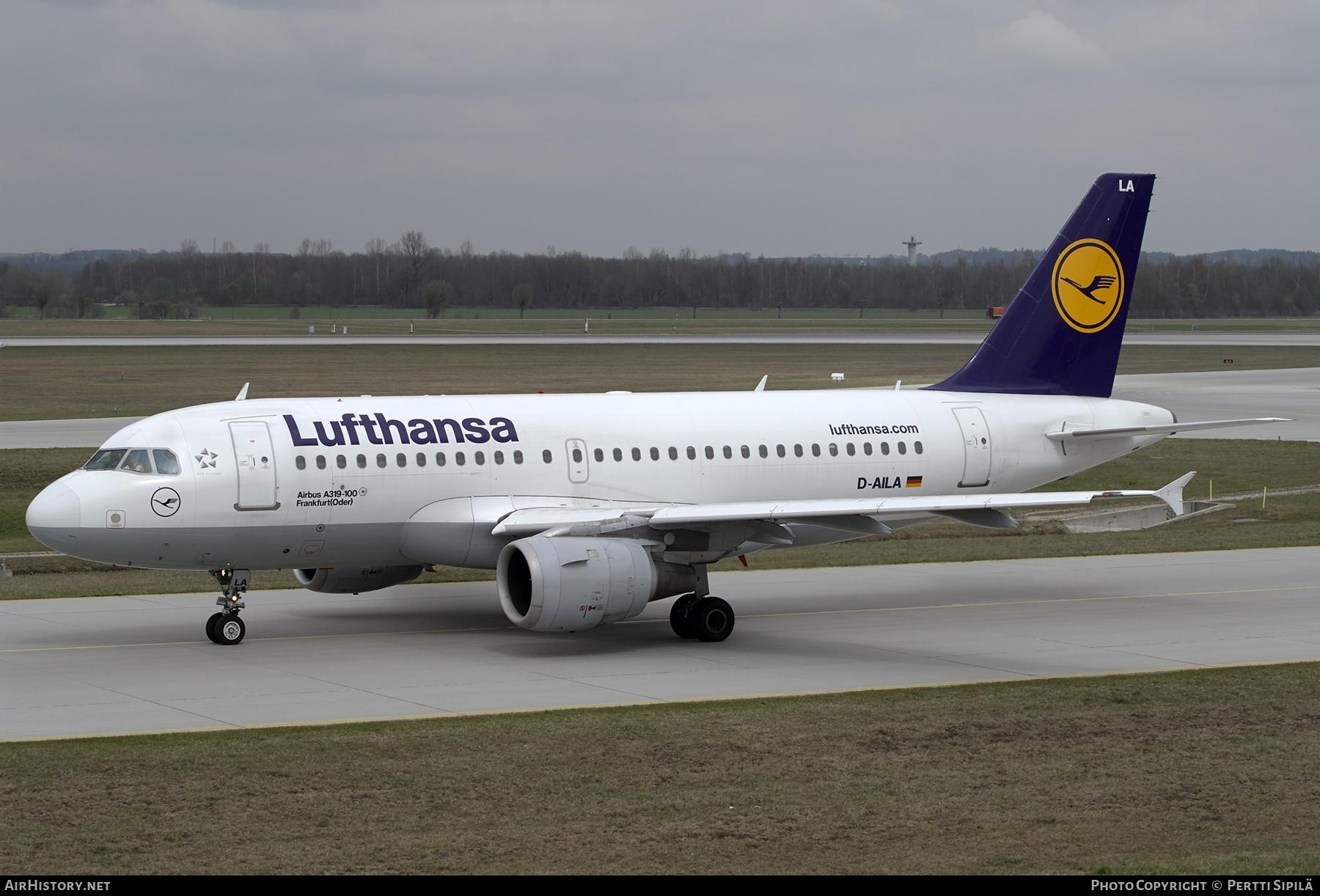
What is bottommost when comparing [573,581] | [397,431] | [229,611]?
[229,611]

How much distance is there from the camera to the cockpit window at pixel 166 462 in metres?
23.4

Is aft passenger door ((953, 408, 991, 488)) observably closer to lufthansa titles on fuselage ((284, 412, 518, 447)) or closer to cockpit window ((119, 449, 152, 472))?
lufthansa titles on fuselage ((284, 412, 518, 447))

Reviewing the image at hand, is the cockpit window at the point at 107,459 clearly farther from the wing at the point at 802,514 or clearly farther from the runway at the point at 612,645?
the wing at the point at 802,514

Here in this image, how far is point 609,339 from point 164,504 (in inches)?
4204

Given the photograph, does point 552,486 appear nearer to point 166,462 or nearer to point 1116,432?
point 166,462

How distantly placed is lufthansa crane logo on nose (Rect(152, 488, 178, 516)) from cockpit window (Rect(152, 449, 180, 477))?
1.02 feet

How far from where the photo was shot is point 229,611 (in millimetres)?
24500

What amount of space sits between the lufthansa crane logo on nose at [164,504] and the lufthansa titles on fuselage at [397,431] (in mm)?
2072

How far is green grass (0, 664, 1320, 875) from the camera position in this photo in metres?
13.2

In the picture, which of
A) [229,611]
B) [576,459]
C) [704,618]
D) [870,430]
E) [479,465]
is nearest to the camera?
[229,611]

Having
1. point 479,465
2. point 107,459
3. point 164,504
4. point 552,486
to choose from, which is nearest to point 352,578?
point 479,465

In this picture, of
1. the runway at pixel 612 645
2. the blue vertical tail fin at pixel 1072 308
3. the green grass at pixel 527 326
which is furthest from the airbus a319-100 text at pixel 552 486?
the green grass at pixel 527 326

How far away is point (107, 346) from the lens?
372ft
